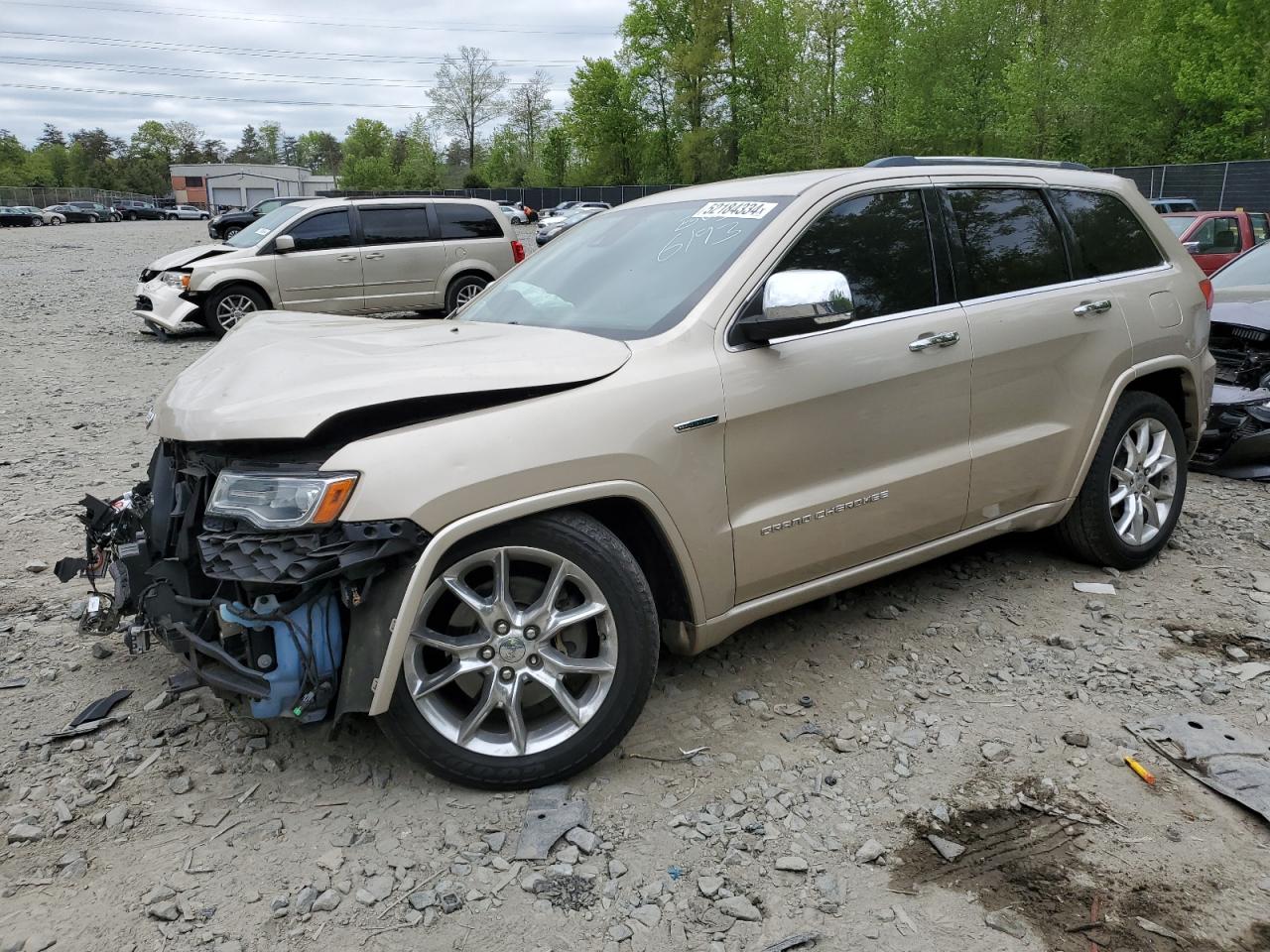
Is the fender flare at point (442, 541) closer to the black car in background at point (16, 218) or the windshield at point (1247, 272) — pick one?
the windshield at point (1247, 272)

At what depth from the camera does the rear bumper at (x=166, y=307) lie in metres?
12.5

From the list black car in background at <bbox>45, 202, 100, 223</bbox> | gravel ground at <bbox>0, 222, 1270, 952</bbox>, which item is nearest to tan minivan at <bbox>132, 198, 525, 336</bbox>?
gravel ground at <bbox>0, 222, 1270, 952</bbox>

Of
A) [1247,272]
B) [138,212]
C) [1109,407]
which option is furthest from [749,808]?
[138,212]

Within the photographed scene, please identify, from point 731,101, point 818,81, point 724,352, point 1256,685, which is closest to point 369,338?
point 724,352

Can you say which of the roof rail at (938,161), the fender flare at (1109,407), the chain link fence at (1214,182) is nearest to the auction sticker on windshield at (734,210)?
the roof rail at (938,161)

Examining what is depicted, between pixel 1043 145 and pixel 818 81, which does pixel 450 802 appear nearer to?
pixel 1043 145

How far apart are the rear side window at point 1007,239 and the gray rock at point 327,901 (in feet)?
10.2

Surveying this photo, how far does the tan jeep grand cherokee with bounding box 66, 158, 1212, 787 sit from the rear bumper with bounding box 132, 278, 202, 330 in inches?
374

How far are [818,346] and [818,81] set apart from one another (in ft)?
156

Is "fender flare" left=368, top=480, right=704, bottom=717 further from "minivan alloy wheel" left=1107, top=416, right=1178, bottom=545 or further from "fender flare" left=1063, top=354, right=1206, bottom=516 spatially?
"minivan alloy wheel" left=1107, top=416, right=1178, bottom=545

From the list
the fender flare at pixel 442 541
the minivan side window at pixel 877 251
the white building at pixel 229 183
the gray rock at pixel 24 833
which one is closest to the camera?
the fender flare at pixel 442 541

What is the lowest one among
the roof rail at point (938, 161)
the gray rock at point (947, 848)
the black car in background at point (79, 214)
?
the gray rock at point (947, 848)

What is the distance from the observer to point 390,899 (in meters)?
2.66

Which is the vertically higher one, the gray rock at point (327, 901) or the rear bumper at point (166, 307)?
the rear bumper at point (166, 307)
